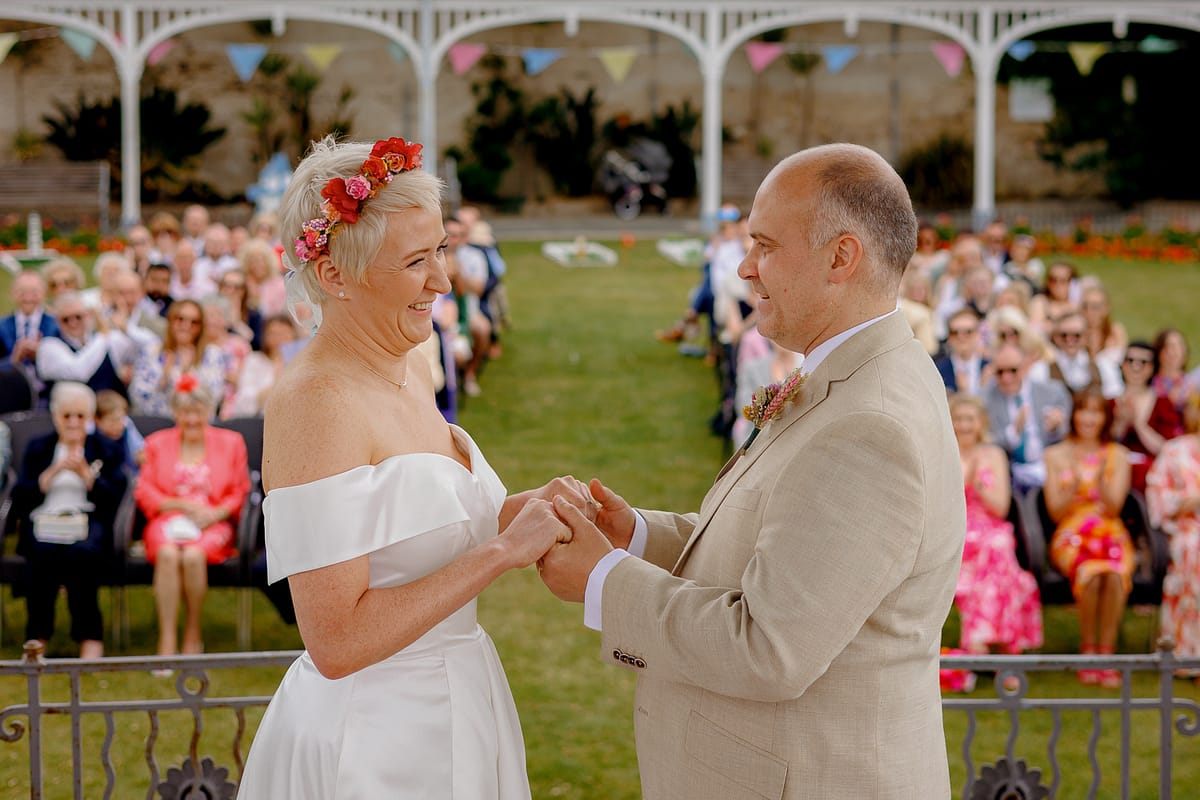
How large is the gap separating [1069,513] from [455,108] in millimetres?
24521

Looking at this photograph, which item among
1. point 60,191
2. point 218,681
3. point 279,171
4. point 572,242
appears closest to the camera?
point 218,681

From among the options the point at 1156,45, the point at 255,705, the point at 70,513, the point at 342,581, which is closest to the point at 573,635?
the point at 70,513

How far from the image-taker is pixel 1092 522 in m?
7.02

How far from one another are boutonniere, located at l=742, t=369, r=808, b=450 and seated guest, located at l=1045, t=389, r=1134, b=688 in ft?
14.9

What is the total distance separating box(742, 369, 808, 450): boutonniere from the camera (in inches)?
108

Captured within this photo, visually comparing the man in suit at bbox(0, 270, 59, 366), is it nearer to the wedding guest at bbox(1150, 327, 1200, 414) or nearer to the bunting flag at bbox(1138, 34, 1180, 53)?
the wedding guest at bbox(1150, 327, 1200, 414)

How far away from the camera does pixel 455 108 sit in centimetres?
3019

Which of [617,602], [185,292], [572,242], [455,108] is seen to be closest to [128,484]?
[185,292]

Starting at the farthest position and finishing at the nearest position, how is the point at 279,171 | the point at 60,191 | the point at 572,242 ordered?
the point at 60,191 → the point at 572,242 → the point at 279,171

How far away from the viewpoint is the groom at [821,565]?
8.16 ft

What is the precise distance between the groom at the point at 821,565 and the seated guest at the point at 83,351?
6.82m

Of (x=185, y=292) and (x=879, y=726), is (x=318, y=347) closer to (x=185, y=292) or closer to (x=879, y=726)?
(x=879, y=726)

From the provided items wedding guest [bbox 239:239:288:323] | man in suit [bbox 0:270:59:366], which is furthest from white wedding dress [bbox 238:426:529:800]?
wedding guest [bbox 239:239:288:323]

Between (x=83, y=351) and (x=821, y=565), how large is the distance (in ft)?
24.8
